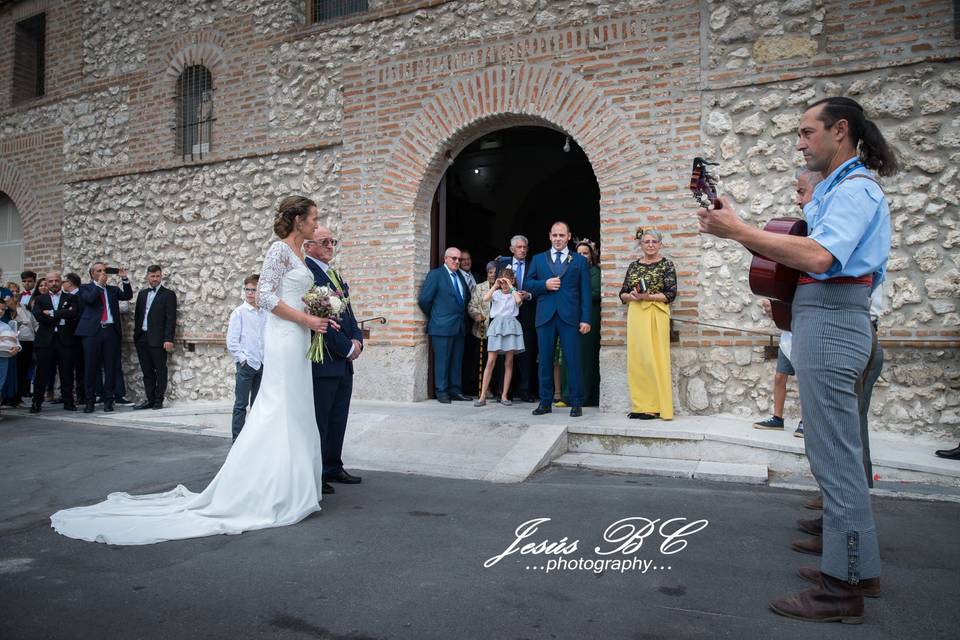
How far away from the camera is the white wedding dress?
3945 millimetres

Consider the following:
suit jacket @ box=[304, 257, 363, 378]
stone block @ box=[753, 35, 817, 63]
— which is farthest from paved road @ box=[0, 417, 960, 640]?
stone block @ box=[753, 35, 817, 63]

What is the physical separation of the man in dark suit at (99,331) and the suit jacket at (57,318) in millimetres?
153

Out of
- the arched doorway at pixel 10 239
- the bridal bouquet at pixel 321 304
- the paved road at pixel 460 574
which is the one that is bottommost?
the paved road at pixel 460 574

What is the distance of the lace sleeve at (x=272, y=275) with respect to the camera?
4.42m

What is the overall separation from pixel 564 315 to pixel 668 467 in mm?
2244

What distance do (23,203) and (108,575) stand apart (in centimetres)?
1168

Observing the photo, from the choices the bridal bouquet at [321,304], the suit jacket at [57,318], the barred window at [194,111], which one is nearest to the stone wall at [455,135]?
the barred window at [194,111]


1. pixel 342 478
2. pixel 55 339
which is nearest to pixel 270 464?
pixel 342 478

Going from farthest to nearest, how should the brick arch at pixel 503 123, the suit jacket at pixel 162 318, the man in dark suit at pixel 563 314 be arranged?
1. the suit jacket at pixel 162 318
2. the brick arch at pixel 503 123
3. the man in dark suit at pixel 563 314

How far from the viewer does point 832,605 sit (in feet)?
8.87

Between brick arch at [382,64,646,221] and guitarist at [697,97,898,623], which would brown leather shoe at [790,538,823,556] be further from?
brick arch at [382,64,646,221]

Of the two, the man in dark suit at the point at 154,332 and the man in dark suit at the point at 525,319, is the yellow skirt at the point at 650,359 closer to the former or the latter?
the man in dark suit at the point at 525,319

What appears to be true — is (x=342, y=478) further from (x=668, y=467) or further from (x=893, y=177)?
(x=893, y=177)

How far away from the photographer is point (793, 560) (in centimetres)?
341
